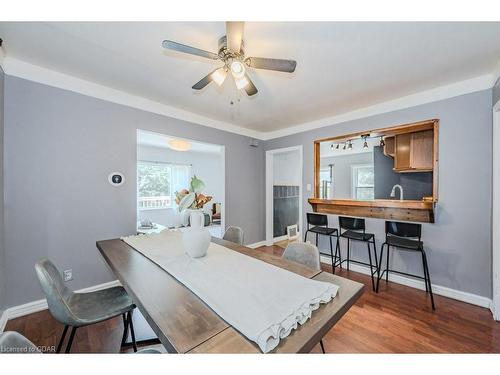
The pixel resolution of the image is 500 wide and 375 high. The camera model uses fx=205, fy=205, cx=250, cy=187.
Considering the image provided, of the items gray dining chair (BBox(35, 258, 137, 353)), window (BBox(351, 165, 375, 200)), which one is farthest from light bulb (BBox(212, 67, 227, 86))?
window (BBox(351, 165, 375, 200))

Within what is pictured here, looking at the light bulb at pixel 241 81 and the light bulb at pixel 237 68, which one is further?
the light bulb at pixel 241 81

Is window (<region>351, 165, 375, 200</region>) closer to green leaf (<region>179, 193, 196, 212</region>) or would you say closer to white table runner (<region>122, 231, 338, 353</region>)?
white table runner (<region>122, 231, 338, 353</region>)

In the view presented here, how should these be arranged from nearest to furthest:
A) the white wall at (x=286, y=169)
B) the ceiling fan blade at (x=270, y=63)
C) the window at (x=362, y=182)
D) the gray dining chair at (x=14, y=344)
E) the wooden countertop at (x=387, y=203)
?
the gray dining chair at (x=14, y=344) → the ceiling fan blade at (x=270, y=63) → the wooden countertop at (x=387, y=203) → the window at (x=362, y=182) → the white wall at (x=286, y=169)

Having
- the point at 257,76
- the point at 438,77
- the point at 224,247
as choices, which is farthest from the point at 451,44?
the point at 224,247

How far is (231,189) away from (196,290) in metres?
2.93

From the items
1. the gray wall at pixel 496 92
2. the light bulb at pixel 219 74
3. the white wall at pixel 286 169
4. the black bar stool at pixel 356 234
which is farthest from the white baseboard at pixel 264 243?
the gray wall at pixel 496 92

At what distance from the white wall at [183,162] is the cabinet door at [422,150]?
3667 millimetres

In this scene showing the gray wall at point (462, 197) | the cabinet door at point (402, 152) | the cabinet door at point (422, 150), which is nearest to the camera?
the gray wall at point (462, 197)

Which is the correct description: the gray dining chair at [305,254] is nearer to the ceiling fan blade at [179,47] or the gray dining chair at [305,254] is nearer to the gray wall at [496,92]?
the ceiling fan blade at [179,47]

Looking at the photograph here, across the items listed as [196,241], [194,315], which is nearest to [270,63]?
[196,241]

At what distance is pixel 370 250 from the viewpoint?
9.72ft

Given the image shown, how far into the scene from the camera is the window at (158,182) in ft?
18.7

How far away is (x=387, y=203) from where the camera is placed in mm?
2736
